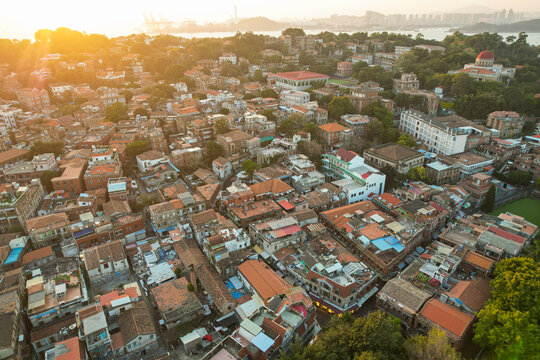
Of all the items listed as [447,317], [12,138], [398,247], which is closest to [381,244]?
[398,247]

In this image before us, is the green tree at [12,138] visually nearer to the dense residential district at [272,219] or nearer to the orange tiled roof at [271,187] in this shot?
the dense residential district at [272,219]

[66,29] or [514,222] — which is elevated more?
[66,29]

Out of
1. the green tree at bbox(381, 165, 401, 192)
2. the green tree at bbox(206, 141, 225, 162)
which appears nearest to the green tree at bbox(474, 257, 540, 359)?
the green tree at bbox(381, 165, 401, 192)

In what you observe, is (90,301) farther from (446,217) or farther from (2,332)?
(446,217)

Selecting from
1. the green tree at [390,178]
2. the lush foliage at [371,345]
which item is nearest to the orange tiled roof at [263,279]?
the lush foliage at [371,345]

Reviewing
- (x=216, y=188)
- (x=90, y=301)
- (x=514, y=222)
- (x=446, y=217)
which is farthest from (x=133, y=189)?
(x=514, y=222)

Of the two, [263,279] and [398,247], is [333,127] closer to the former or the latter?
[398,247]
